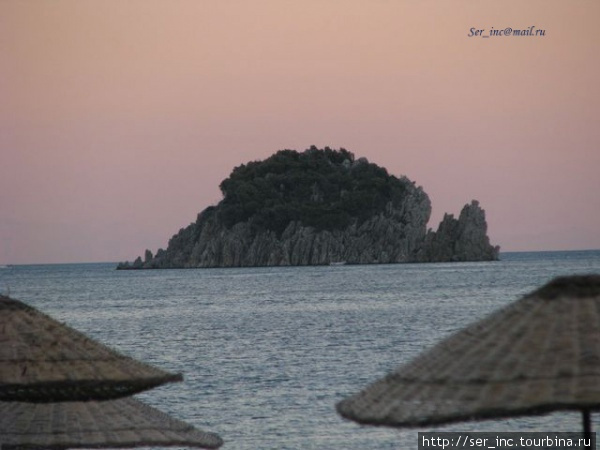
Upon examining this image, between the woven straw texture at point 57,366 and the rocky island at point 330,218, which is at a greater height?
the rocky island at point 330,218

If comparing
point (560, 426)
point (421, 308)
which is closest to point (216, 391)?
point (560, 426)

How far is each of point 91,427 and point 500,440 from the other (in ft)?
42.7

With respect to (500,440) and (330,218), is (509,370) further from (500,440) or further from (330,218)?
(330,218)

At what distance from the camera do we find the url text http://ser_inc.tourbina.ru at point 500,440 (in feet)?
74.7

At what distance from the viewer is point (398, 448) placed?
23109mm

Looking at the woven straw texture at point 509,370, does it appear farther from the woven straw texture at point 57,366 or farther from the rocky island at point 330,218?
the rocky island at point 330,218

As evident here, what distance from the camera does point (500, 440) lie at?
23.8 metres

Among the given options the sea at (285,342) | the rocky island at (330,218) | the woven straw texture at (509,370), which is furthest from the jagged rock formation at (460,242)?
the woven straw texture at (509,370)

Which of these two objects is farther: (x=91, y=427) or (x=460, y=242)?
(x=460, y=242)

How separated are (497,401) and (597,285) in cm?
136

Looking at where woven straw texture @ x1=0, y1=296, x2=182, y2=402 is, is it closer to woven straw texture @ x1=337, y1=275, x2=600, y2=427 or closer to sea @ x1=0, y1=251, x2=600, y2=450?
woven straw texture @ x1=337, y1=275, x2=600, y2=427

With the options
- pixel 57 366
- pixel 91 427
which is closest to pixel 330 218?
pixel 91 427

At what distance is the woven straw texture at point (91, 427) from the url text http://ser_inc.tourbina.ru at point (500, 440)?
34.8 feet

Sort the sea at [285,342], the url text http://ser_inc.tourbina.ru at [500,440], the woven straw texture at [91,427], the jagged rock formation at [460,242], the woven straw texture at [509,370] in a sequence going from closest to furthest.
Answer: the woven straw texture at [509,370] → the woven straw texture at [91,427] → the url text http://ser_inc.tourbina.ru at [500,440] → the sea at [285,342] → the jagged rock formation at [460,242]
